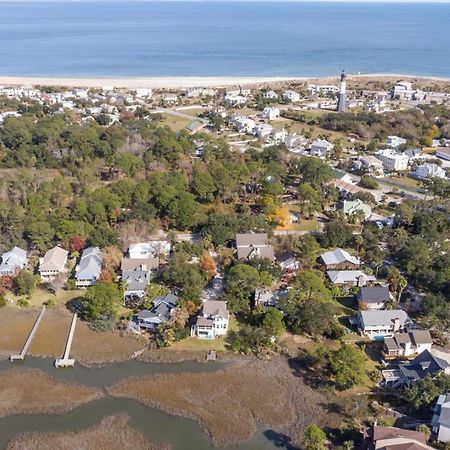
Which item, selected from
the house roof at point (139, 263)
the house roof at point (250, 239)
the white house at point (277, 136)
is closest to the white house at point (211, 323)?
the house roof at point (139, 263)

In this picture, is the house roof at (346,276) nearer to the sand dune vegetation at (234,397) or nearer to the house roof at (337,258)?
the house roof at (337,258)

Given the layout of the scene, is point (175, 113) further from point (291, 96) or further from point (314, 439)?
point (314, 439)

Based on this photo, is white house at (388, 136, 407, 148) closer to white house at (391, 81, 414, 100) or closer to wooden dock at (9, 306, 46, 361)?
white house at (391, 81, 414, 100)

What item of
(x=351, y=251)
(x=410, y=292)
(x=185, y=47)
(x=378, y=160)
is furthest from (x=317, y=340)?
(x=185, y=47)

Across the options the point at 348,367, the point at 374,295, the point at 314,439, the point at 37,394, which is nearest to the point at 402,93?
the point at 374,295

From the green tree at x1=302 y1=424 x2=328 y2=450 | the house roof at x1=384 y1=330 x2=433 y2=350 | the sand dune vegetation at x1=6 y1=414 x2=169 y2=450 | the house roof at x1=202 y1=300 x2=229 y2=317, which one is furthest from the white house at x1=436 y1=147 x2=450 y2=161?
the sand dune vegetation at x1=6 y1=414 x2=169 y2=450

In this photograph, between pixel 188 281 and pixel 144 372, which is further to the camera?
pixel 188 281

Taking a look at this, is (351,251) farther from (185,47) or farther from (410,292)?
(185,47)
